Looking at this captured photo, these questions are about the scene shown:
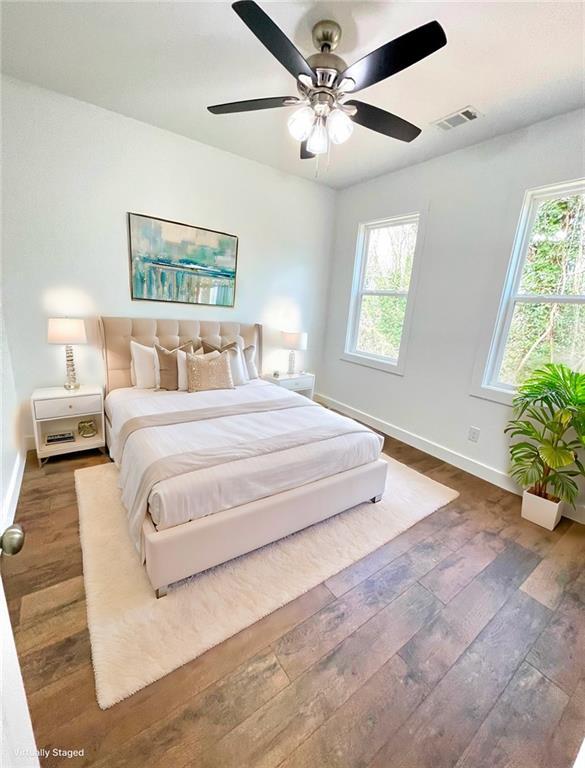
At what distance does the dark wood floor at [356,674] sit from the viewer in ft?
3.59

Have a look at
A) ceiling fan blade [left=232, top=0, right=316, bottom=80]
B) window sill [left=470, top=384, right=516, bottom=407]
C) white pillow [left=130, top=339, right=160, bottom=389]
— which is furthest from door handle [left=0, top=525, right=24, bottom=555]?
window sill [left=470, top=384, right=516, bottom=407]

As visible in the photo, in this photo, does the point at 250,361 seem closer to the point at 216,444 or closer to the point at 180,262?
the point at 180,262

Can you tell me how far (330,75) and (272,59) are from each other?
0.68 m

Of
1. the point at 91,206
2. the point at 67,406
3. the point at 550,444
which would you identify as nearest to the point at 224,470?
the point at 67,406

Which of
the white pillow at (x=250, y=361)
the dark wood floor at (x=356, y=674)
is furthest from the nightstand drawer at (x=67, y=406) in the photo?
the white pillow at (x=250, y=361)

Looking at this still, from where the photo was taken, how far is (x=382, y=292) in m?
3.85

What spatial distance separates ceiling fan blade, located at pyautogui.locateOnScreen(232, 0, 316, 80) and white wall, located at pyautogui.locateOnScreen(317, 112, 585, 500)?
201 cm

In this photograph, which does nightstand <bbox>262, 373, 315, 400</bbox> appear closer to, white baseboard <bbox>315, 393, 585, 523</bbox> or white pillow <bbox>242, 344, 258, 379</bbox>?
white pillow <bbox>242, 344, 258, 379</bbox>

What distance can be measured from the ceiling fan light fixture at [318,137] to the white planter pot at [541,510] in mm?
2777

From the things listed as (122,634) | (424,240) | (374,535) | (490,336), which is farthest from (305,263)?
(122,634)

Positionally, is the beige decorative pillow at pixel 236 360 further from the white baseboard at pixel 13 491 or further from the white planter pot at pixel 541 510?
the white planter pot at pixel 541 510

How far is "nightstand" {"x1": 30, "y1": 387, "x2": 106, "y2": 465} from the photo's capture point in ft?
8.33

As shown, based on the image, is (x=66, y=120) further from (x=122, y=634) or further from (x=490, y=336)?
(x=490, y=336)

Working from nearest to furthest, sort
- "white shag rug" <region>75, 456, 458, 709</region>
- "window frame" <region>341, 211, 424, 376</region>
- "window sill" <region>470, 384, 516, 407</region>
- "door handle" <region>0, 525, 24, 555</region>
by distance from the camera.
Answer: "door handle" <region>0, 525, 24, 555</region>
"white shag rug" <region>75, 456, 458, 709</region>
"window sill" <region>470, 384, 516, 407</region>
"window frame" <region>341, 211, 424, 376</region>
